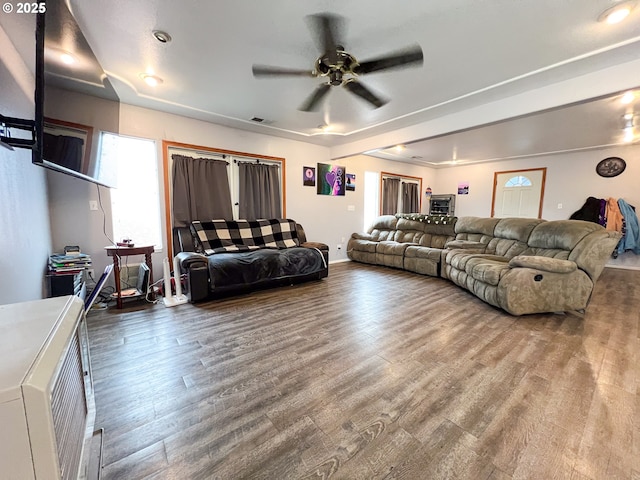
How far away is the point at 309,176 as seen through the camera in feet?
17.2

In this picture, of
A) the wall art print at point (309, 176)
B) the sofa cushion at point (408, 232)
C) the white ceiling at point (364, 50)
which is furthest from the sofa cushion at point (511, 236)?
the wall art print at point (309, 176)

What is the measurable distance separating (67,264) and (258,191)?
8.64 ft

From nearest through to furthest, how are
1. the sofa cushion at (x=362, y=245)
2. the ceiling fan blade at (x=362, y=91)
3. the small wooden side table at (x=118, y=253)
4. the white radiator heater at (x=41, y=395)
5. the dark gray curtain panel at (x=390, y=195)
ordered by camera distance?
the white radiator heater at (x=41, y=395)
the ceiling fan blade at (x=362, y=91)
the small wooden side table at (x=118, y=253)
the sofa cushion at (x=362, y=245)
the dark gray curtain panel at (x=390, y=195)

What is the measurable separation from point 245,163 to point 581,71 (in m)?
4.18

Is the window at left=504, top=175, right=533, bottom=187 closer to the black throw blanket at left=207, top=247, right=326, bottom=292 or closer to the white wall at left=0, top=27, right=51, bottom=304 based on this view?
the black throw blanket at left=207, top=247, right=326, bottom=292

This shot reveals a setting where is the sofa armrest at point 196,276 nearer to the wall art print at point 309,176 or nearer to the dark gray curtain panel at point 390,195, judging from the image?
the wall art print at point 309,176

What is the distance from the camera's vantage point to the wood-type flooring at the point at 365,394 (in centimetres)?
121

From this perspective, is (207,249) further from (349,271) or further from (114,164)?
(349,271)

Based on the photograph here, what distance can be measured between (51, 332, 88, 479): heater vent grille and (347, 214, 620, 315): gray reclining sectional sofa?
345cm

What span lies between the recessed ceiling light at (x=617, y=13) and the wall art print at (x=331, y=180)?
407 centimetres

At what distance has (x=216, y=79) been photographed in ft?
8.89

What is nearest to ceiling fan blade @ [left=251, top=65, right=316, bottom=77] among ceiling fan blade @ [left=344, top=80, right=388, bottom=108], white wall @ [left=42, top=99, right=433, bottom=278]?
ceiling fan blade @ [left=344, top=80, right=388, bottom=108]

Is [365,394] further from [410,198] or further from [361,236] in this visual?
[410,198]

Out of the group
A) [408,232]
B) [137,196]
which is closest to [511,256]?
[408,232]
